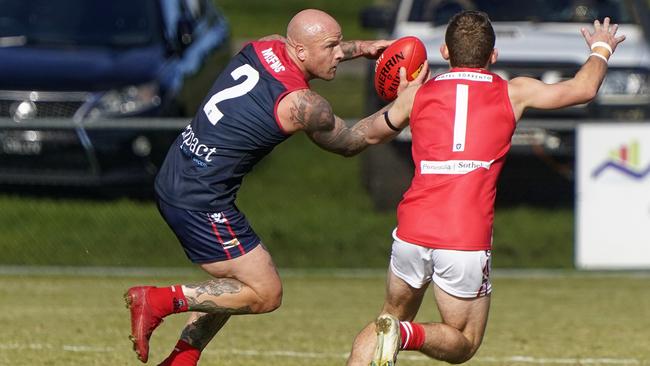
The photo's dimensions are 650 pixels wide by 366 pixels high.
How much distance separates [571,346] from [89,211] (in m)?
6.46

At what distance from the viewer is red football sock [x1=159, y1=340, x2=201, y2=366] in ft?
22.6

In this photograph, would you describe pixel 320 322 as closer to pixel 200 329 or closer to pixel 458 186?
pixel 200 329

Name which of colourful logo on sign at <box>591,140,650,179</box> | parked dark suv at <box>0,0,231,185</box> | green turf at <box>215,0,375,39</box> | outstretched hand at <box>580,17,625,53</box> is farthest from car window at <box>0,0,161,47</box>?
green turf at <box>215,0,375,39</box>

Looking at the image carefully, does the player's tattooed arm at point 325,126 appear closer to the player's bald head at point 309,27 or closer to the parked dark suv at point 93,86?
the player's bald head at point 309,27

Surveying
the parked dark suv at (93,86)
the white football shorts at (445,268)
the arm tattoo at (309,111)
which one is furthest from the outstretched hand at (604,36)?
the parked dark suv at (93,86)

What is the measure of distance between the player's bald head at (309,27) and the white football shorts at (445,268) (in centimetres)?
106

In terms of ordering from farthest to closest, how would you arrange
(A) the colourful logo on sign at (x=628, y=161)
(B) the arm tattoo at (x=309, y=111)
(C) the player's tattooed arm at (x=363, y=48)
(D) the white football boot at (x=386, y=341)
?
1. (A) the colourful logo on sign at (x=628, y=161)
2. (C) the player's tattooed arm at (x=363, y=48)
3. (B) the arm tattoo at (x=309, y=111)
4. (D) the white football boot at (x=386, y=341)

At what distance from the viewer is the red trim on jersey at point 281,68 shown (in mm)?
6559

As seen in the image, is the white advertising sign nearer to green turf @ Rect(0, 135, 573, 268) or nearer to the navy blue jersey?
green turf @ Rect(0, 135, 573, 268)

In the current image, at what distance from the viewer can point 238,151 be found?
6.59 m

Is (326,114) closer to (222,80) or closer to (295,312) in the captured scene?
(222,80)

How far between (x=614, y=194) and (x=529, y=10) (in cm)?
227

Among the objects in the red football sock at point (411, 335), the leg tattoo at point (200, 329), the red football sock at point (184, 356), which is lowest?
the red football sock at point (184, 356)

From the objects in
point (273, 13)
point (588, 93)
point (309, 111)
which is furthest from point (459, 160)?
point (273, 13)
